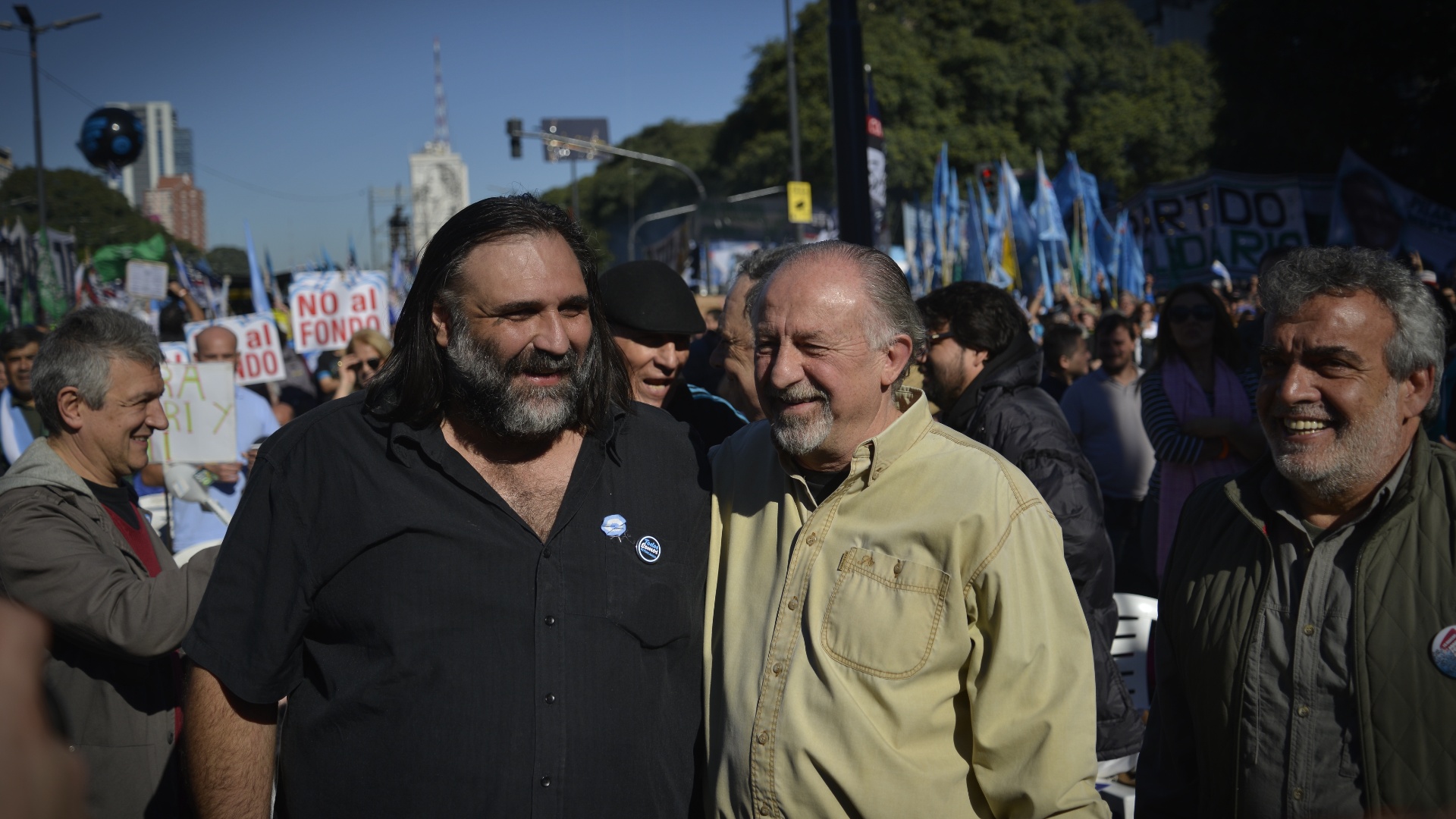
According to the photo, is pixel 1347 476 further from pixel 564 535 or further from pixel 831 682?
pixel 564 535

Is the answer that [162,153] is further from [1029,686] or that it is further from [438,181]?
[1029,686]

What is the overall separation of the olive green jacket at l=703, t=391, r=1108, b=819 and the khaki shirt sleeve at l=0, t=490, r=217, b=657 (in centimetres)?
148

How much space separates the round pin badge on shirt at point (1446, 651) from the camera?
1.96 m

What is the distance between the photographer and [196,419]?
5.73m

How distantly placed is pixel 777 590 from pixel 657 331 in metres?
1.63

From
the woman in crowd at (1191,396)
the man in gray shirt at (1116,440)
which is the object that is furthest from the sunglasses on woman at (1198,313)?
the man in gray shirt at (1116,440)

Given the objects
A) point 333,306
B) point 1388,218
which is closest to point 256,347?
point 333,306

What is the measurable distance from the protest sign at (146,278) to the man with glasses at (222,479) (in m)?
11.9

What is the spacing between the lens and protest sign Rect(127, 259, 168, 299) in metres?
16.6

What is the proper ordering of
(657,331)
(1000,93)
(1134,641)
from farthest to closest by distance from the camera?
(1000,93), (1134,641), (657,331)

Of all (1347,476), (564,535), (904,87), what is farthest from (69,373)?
(904,87)

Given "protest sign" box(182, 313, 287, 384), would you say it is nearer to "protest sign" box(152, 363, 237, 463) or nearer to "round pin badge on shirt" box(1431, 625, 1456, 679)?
"protest sign" box(152, 363, 237, 463)

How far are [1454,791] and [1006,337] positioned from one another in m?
2.59

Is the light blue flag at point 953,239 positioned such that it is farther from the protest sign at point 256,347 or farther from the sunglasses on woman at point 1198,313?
the sunglasses on woman at point 1198,313
